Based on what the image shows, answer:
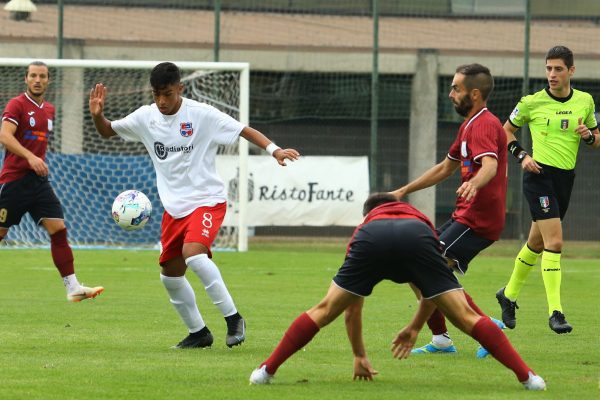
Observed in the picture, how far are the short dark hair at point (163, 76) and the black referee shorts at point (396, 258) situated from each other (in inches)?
92.6

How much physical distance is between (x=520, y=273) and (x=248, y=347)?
8.91 ft

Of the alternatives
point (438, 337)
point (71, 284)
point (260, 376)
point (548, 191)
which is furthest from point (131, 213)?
point (548, 191)

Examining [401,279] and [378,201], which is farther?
[378,201]

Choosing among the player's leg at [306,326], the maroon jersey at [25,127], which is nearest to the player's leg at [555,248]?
the player's leg at [306,326]

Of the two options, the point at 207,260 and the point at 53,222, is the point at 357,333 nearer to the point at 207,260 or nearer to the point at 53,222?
the point at 207,260

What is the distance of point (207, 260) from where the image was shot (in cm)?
837

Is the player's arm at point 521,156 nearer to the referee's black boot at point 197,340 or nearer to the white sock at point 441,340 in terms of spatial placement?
the white sock at point 441,340

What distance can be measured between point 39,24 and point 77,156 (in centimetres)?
369

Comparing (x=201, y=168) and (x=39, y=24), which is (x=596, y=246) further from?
(x=201, y=168)

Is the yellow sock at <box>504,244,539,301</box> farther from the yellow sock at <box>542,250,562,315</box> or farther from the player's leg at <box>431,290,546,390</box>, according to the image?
the player's leg at <box>431,290,546,390</box>

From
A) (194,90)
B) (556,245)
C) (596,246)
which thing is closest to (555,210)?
(556,245)

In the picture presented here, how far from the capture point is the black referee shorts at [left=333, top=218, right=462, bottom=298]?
21.4ft

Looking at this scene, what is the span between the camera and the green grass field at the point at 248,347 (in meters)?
6.71

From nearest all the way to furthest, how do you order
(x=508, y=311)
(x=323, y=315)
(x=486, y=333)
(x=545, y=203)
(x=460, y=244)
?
(x=486, y=333) < (x=323, y=315) < (x=460, y=244) < (x=508, y=311) < (x=545, y=203)
